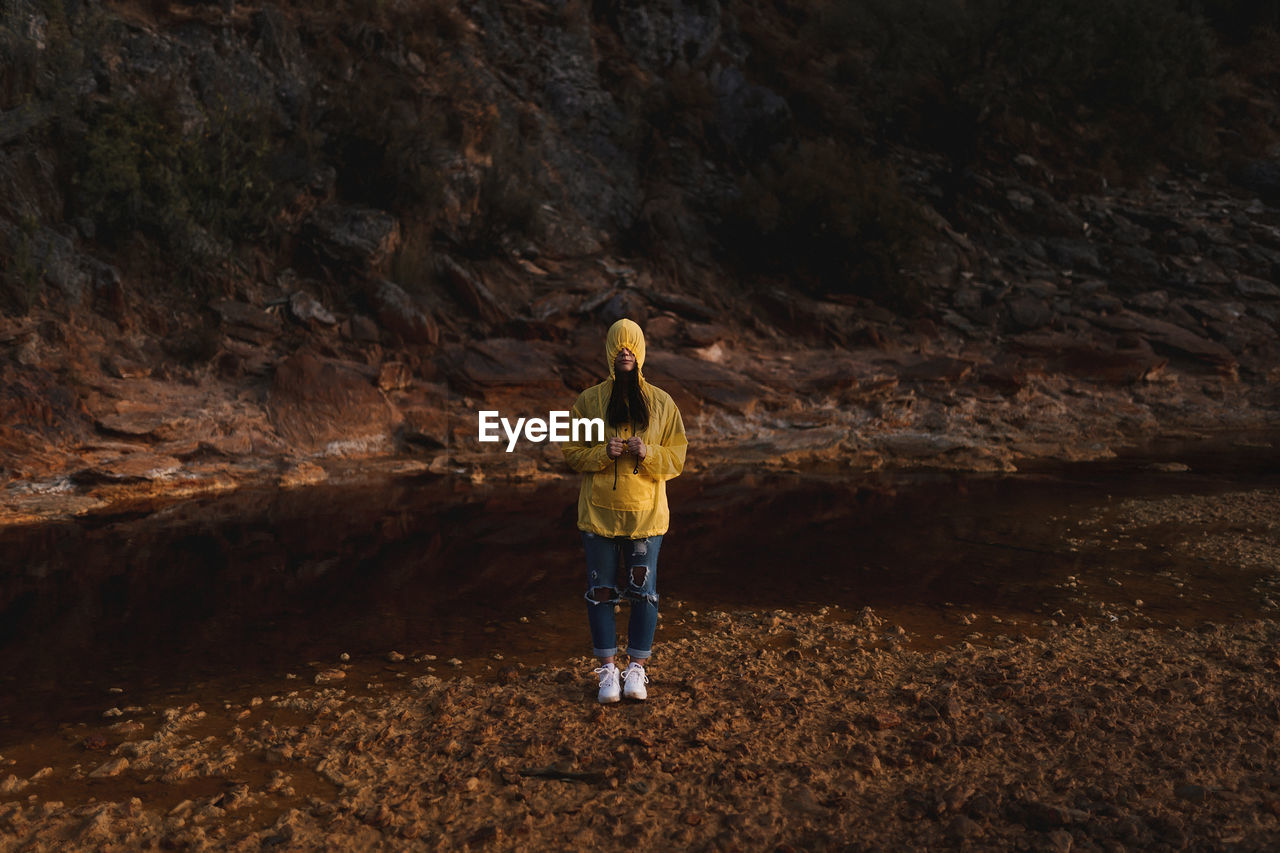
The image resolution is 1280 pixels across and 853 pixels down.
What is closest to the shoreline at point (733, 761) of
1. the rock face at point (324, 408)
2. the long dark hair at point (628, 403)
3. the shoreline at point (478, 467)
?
the long dark hair at point (628, 403)

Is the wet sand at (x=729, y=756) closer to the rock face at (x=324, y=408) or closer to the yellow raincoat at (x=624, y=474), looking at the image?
the yellow raincoat at (x=624, y=474)

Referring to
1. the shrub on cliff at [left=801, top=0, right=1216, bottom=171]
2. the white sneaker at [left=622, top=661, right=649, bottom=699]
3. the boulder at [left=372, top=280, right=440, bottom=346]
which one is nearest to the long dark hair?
the white sneaker at [left=622, top=661, right=649, bottom=699]

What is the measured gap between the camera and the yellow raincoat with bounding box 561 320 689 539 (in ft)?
13.3

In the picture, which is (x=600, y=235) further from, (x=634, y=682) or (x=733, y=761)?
(x=733, y=761)

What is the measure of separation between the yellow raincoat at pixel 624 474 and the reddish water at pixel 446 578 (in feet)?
4.32

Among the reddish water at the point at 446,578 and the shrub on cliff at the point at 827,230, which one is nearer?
the reddish water at the point at 446,578

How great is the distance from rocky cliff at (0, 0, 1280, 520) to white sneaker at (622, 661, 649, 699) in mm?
7428

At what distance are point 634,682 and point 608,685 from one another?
0.12 m

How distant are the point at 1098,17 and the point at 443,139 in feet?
54.0

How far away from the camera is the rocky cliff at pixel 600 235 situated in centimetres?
1243

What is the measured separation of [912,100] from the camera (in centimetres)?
2308

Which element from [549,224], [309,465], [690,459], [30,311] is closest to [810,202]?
[549,224]

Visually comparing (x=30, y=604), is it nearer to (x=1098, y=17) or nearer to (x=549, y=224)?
(x=549, y=224)

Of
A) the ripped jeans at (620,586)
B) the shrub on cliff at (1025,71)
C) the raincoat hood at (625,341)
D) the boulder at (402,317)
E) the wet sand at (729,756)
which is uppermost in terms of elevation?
the shrub on cliff at (1025,71)
